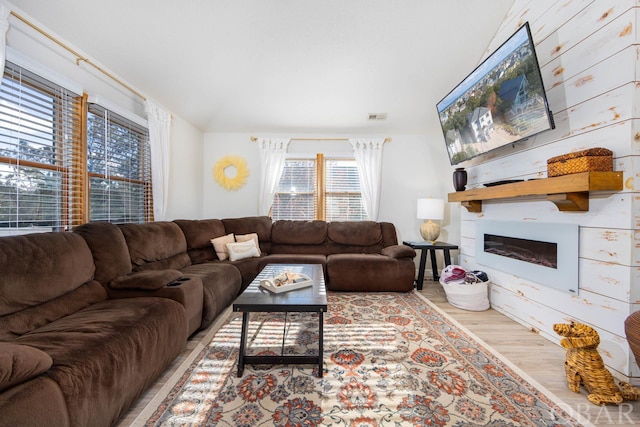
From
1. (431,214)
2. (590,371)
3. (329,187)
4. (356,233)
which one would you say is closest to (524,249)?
(590,371)

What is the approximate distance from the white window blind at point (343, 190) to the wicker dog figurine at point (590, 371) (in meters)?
3.06

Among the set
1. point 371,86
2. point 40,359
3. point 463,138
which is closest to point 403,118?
point 371,86

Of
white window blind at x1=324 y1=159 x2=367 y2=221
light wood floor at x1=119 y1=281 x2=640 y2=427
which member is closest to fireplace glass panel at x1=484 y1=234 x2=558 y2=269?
light wood floor at x1=119 y1=281 x2=640 y2=427

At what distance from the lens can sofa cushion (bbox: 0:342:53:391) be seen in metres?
0.85

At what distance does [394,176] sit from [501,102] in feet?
7.08

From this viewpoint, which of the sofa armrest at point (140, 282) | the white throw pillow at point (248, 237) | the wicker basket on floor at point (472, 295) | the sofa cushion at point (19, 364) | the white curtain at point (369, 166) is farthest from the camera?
the white curtain at point (369, 166)

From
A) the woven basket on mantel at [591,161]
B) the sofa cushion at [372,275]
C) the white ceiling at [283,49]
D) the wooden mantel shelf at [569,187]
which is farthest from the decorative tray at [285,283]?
the white ceiling at [283,49]

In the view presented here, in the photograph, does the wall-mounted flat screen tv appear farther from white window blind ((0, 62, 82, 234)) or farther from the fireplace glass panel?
white window blind ((0, 62, 82, 234))

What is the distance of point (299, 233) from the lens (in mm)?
3973

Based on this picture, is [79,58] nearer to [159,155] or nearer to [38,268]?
[159,155]

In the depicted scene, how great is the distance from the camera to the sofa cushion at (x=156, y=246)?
2271 millimetres

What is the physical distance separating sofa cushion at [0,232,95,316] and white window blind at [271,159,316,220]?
285 cm

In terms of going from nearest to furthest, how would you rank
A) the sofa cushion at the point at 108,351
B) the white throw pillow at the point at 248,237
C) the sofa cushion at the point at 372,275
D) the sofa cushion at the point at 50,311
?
the sofa cushion at the point at 108,351
the sofa cushion at the point at 50,311
the sofa cushion at the point at 372,275
the white throw pillow at the point at 248,237

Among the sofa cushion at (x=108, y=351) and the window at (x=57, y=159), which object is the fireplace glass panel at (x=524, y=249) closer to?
the sofa cushion at (x=108, y=351)
